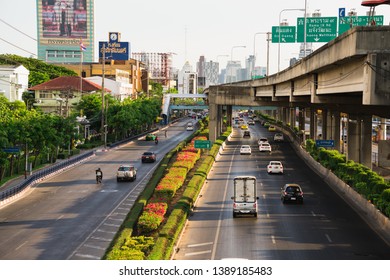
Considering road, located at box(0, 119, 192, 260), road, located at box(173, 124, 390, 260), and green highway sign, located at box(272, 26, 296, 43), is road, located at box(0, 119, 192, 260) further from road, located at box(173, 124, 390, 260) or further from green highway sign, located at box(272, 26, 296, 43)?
green highway sign, located at box(272, 26, 296, 43)

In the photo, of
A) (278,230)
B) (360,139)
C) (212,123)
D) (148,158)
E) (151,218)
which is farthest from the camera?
(212,123)

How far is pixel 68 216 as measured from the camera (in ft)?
145

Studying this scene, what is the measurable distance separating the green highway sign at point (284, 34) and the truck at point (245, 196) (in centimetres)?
2696

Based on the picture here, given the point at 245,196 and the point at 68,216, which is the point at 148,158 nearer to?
the point at 68,216

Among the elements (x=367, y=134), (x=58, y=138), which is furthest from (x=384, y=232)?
(x=58, y=138)

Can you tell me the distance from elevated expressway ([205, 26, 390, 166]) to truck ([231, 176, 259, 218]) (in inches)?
319

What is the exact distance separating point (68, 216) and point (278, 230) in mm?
14287

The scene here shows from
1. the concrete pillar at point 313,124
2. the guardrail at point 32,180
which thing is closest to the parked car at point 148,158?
the guardrail at point 32,180

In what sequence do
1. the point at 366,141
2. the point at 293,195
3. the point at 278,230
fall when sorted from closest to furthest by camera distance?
the point at 278,230 → the point at 293,195 → the point at 366,141

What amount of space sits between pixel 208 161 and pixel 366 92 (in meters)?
44.2

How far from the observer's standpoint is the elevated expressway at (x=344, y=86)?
97.6ft

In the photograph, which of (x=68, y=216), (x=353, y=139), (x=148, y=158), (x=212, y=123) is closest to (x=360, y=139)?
(x=353, y=139)

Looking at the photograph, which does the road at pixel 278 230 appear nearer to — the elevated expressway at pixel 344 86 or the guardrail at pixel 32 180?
the elevated expressway at pixel 344 86

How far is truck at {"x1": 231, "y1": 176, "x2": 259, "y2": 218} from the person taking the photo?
42.8 m
